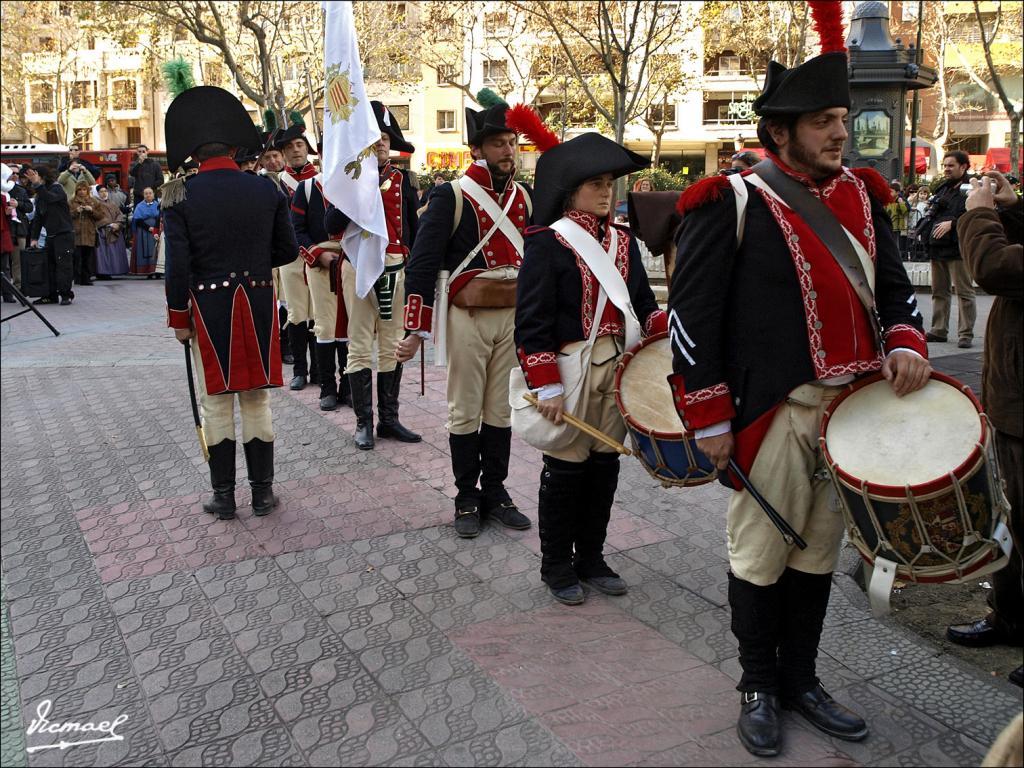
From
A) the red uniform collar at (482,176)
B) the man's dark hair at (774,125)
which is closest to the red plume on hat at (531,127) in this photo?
the red uniform collar at (482,176)

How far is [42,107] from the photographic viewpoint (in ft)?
210

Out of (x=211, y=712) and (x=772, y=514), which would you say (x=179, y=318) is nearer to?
(x=211, y=712)

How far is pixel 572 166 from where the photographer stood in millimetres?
4516

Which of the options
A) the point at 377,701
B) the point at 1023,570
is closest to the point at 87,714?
the point at 377,701

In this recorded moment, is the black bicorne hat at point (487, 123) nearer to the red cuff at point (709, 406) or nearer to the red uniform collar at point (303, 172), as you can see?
the red cuff at point (709, 406)

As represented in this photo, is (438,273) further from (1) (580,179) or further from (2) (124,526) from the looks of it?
(2) (124,526)

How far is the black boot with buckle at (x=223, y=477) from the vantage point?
6.00 metres

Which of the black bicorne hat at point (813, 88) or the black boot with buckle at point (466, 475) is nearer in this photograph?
the black bicorne hat at point (813, 88)

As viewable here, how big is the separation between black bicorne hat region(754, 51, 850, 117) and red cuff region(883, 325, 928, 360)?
2.41ft

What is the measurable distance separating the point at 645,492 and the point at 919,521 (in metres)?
3.35

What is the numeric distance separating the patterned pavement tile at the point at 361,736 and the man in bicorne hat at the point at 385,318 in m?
3.84

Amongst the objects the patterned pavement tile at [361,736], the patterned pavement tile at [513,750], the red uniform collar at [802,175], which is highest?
the red uniform collar at [802,175]

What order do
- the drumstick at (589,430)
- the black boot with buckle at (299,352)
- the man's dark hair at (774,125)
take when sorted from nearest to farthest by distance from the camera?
the man's dark hair at (774,125), the drumstick at (589,430), the black boot with buckle at (299,352)

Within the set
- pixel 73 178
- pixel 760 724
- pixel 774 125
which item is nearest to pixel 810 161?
pixel 774 125
